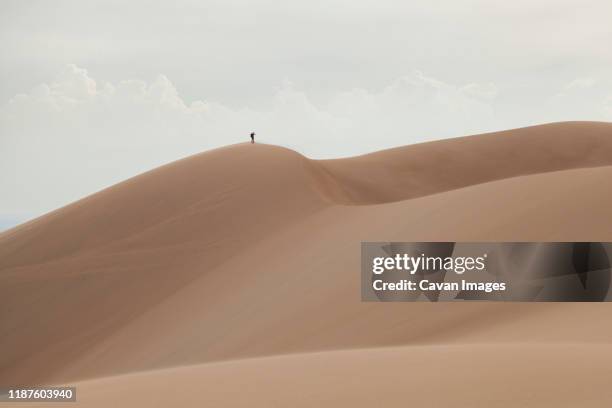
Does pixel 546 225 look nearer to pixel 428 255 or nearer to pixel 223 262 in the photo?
pixel 428 255

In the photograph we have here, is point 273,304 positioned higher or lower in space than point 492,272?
lower

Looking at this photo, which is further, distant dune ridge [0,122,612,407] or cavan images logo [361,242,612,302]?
cavan images logo [361,242,612,302]

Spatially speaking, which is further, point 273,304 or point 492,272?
point 273,304

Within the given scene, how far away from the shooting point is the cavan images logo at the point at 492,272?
10411mm

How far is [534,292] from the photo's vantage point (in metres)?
10.4

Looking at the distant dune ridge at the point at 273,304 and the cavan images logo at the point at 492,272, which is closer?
the distant dune ridge at the point at 273,304

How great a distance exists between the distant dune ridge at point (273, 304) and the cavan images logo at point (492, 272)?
37 centimetres

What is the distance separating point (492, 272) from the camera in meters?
11.3

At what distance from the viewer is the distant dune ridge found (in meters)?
5.39

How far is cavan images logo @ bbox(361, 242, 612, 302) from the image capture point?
1041 centimetres

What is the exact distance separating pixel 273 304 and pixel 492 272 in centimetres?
458

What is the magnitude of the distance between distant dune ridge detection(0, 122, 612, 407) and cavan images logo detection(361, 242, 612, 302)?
1.20ft

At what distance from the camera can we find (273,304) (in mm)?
13336

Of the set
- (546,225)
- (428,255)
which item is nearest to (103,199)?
(428,255)
